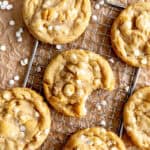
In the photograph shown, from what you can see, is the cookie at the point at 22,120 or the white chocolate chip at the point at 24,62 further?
the white chocolate chip at the point at 24,62

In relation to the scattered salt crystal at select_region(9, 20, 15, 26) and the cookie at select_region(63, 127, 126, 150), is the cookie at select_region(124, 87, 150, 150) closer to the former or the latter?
the cookie at select_region(63, 127, 126, 150)

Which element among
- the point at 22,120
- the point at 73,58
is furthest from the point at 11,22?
the point at 22,120

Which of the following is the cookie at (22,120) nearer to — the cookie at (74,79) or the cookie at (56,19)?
the cookie at (74,79)

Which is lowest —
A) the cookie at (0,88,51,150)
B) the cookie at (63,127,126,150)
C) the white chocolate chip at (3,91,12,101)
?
the cookie at (63,127,126,150)

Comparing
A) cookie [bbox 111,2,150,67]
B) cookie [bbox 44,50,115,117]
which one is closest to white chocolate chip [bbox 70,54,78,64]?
cookie [bbox 44,50,115,117]

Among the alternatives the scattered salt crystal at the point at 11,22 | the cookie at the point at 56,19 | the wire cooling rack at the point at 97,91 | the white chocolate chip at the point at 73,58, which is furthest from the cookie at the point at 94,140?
the scattered salt crystal at the point at 11,22

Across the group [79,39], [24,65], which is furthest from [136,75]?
[24,65]
